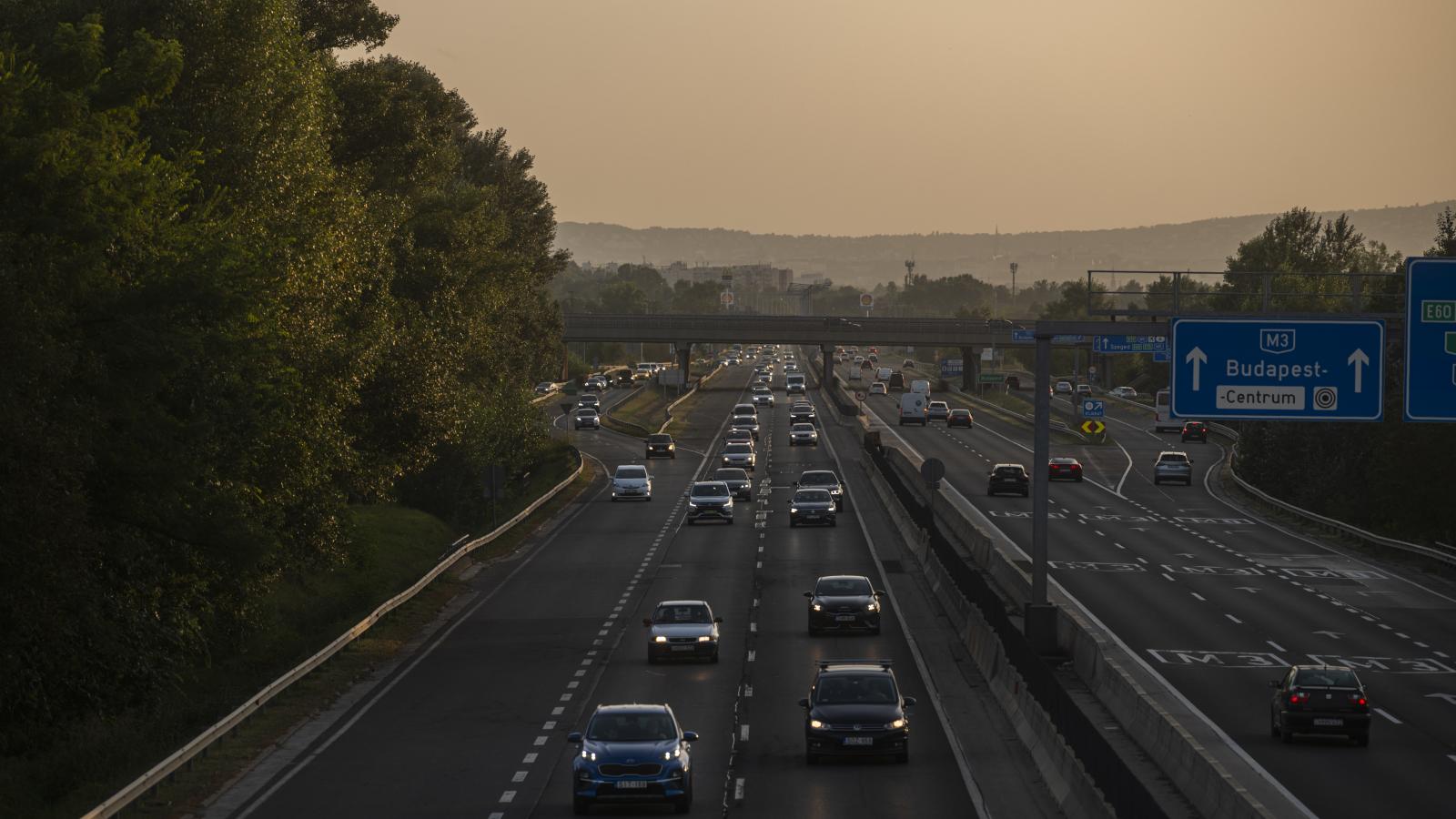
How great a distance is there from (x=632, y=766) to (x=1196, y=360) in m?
12.6

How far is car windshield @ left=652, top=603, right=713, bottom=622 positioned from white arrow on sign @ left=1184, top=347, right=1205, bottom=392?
12.2 m

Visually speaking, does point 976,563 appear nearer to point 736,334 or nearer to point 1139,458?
point 1139,458

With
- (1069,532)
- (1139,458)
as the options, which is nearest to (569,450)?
(1139,458)

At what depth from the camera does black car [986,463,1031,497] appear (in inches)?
3063

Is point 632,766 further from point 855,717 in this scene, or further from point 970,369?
point 970,369

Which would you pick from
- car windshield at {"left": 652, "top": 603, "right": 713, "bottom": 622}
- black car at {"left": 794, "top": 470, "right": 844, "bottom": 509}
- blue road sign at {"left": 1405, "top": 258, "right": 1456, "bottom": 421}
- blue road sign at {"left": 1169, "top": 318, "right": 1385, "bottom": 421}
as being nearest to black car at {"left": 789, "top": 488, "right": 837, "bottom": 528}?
black car at {"left": 794, "top": 470, "right": 844, "bottom": 509}

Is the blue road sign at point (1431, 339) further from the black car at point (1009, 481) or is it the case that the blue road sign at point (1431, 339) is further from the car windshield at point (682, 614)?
the black car at point (1009, 481)

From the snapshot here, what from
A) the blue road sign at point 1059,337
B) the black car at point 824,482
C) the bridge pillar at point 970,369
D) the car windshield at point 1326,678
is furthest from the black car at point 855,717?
the bridge pillar at point 970,369

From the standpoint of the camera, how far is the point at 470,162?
9719 cm

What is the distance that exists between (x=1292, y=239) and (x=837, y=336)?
69699mm

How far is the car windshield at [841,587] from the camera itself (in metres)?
40.0

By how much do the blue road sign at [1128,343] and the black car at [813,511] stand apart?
92.4 ft

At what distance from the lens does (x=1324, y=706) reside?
27781 mm

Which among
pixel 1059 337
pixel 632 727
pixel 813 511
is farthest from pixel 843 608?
pixel 813 511
